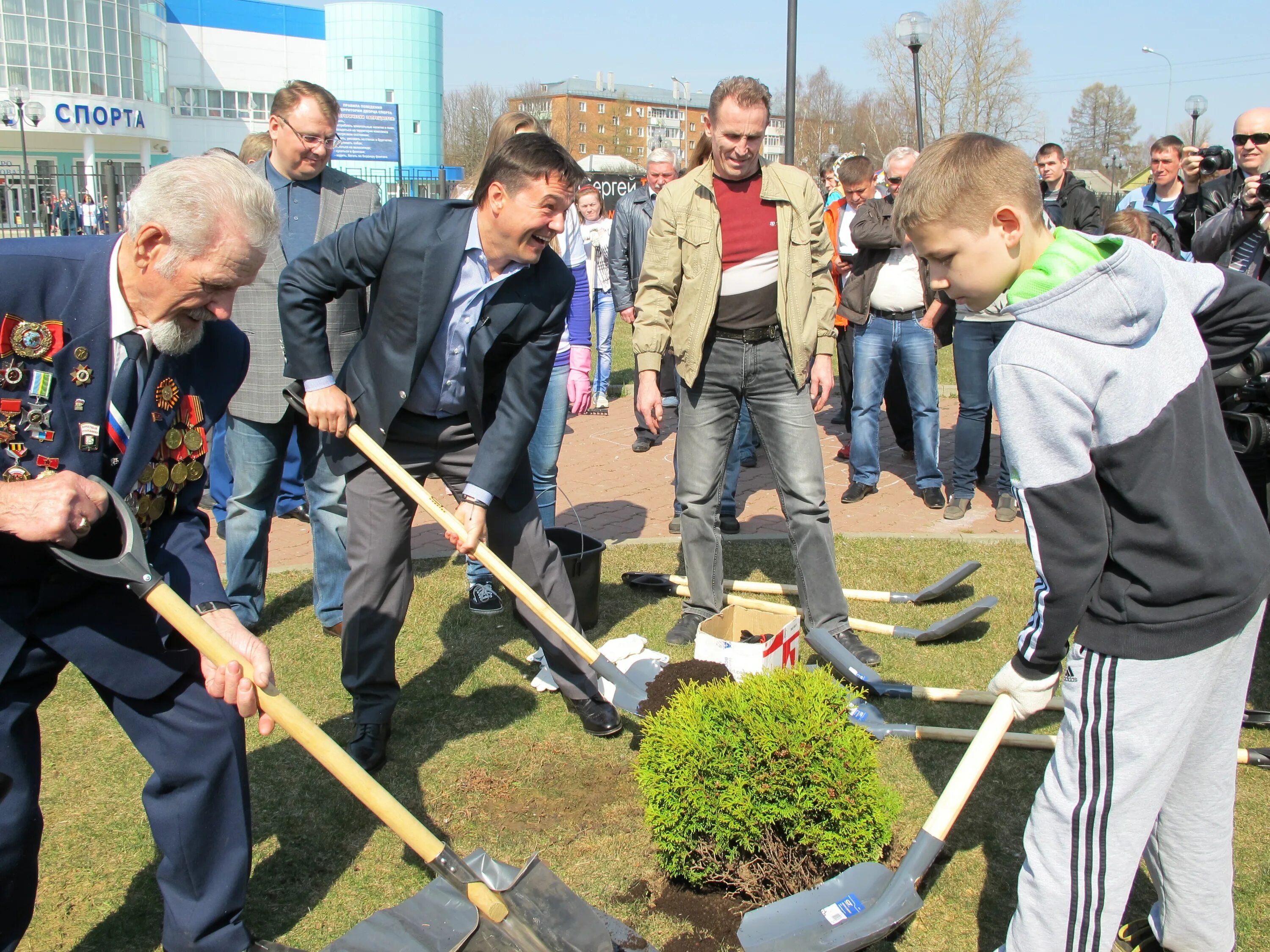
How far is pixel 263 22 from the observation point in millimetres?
60188

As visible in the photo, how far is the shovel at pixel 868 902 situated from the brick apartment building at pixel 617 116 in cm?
9879

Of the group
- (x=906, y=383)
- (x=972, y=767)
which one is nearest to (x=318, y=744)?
(x=972, y=767)

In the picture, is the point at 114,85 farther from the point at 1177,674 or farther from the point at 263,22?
the point at 1177,674

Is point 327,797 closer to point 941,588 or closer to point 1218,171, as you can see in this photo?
point 941,588

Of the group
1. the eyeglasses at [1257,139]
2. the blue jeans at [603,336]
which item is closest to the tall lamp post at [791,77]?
the blue jeans at [603,336]

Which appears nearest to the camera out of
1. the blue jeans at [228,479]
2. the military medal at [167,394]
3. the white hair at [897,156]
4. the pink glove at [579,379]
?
the military medal at [167,394]

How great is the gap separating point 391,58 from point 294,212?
6470cm

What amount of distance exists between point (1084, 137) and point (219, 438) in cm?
6752

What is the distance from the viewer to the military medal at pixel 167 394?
97.3 inches

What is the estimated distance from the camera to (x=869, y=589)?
18.2 feet

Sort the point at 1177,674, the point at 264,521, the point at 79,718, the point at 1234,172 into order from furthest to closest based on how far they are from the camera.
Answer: the point at 1234,172 < the point at 264,521 < the point at 79,718 < the point at 1177,674

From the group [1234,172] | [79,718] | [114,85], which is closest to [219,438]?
[79,718]

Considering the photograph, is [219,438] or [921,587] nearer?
[921,587]

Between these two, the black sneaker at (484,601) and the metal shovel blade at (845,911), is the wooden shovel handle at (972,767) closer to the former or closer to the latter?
the metal shovel blade at (845,911)
